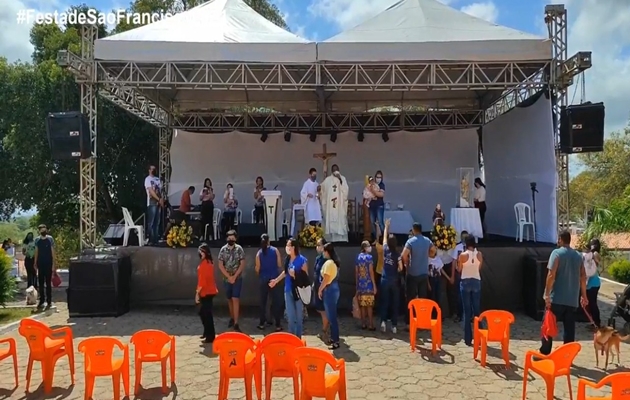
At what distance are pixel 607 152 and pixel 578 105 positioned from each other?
20.9 m

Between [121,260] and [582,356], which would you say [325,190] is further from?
[582,356]

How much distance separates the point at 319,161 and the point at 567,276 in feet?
Answer: 30.3

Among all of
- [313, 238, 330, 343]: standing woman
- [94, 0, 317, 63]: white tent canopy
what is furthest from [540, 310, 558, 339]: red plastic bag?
[94, 0, 317, 63]: white tent canopy

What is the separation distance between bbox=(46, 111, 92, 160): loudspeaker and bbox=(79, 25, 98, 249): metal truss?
0.23 meters

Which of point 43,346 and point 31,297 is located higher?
point 43,346

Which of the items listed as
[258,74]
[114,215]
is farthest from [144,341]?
[114,215]

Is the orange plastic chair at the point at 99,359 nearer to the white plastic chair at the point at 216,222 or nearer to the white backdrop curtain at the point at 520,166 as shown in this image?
the white plastic chair at the point at 216,222

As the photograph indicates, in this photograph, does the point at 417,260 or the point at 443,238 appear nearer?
the point at 417,260

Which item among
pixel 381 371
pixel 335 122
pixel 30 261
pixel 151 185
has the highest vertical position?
pixel 335 122

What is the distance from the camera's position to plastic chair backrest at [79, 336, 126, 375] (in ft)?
14.4

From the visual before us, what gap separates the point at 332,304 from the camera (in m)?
6.37

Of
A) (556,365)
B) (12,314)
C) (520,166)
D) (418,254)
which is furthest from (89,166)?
(520,166)

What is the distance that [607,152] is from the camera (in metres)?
26.7

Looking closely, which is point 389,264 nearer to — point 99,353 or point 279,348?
point 279,348
